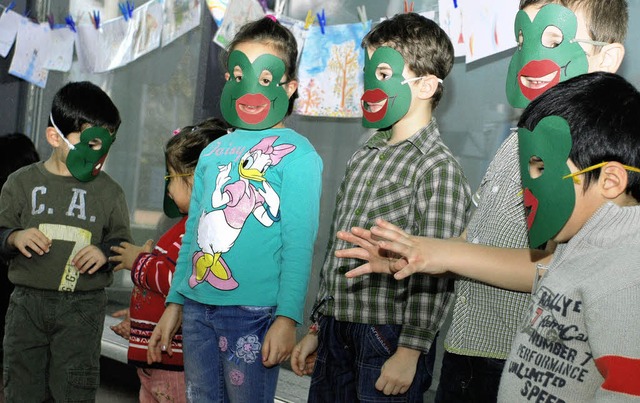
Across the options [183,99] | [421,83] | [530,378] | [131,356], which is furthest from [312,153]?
[183,99]

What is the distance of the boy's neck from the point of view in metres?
1.83

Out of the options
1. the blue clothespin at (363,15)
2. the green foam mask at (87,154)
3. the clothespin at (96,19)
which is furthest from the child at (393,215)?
the clothespin at (96,19)

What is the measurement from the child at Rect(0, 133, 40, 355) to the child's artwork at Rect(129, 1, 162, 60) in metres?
0.68

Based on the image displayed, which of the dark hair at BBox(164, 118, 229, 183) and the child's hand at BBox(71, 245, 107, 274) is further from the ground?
the dark hair at BBox(164, 118, 229, 183)

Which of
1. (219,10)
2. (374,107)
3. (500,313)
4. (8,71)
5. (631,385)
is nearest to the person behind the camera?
(631,385)

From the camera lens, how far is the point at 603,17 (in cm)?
152

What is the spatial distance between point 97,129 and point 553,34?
5.18ft

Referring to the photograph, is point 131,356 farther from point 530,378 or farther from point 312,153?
point 530,378

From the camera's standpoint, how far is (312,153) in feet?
6.26

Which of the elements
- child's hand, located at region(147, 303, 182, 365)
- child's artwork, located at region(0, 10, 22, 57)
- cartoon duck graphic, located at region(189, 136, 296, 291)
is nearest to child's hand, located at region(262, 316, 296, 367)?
cartoon duck graphic, located at region(189, 136, 296, 291)

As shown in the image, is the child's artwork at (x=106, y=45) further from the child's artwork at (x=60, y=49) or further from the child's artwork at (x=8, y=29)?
the child's artwork at (x=8, y=29)

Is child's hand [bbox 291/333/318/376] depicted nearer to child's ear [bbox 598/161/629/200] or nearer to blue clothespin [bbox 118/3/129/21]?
child's ear [bbox 598/161/629/200]

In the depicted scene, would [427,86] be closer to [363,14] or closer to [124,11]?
[363,14]

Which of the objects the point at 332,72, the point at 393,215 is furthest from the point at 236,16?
the point at 393,215
